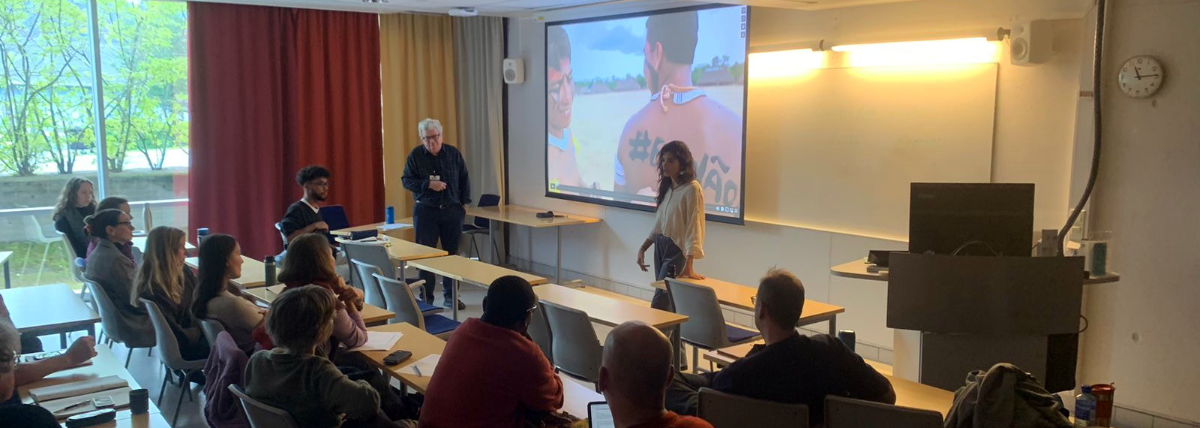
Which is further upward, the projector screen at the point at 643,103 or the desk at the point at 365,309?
the projector screen at the point at 643,103

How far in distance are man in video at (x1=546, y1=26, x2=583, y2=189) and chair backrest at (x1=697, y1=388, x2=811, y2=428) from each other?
543cm

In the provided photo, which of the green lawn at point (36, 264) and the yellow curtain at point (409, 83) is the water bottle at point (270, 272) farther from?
the yellow curtain at point (409, 83)

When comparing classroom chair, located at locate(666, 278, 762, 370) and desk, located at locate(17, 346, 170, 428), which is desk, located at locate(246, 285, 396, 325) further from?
classroom chair, located at locate(666, 278, 762, 370)

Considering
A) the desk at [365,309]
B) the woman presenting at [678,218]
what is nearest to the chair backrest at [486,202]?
the woman presenting at [678,218]

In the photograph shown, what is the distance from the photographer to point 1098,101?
14.1ft

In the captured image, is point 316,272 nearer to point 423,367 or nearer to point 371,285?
point 423,367

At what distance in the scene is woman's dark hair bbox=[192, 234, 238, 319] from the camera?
3881 mm

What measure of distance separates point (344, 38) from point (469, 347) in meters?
6.22

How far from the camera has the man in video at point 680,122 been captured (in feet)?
21.1

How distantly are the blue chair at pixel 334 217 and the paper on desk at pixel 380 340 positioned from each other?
151 inches

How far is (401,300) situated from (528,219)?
3082mm

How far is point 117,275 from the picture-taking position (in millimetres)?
4676

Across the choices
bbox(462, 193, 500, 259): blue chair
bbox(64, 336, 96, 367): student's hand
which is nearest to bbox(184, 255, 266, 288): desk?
bbox(64, 336, 96, 367): student's hand

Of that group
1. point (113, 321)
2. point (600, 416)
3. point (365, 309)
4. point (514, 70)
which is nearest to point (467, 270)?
point (365, 309)
